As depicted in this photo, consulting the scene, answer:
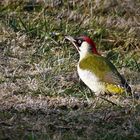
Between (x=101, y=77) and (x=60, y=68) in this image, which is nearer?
(x=101, y=77)

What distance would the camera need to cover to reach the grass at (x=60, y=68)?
18.3 feet

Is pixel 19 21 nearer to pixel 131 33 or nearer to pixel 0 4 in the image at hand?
pixel 0 4

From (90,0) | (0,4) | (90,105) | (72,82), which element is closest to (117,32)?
(90,0)

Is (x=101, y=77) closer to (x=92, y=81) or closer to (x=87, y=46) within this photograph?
(x=92, y=81)

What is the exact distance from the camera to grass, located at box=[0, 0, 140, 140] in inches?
219

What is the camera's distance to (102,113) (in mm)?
5871

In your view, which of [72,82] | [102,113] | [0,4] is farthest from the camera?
[0,4]

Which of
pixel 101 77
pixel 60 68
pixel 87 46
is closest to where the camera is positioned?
pixel 101 77

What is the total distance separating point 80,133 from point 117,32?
11.4 feet

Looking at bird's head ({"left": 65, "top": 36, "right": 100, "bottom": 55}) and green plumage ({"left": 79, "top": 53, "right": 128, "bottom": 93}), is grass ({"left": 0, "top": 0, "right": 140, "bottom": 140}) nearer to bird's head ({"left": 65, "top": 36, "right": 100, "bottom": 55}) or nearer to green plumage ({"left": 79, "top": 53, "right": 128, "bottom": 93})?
green plumage ({"left": 79, "top": 53, "right": 128, "bottom": 93})

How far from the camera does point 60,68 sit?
23.7ft

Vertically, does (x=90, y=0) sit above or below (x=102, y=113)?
below

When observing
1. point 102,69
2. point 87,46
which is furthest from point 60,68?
point 102,69

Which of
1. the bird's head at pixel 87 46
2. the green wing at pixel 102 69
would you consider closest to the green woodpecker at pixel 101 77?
the green wing at pixel 102 69
